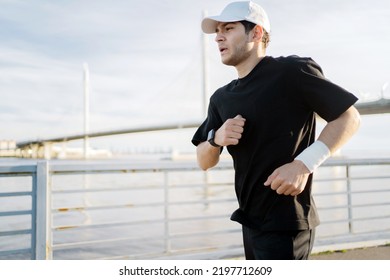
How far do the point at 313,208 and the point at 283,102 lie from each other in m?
0.22

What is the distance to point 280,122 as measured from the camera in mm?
803

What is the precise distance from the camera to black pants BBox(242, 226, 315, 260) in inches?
31.5

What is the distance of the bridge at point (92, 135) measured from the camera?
5465mm

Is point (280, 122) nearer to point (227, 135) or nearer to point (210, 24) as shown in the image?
point (227, 135)

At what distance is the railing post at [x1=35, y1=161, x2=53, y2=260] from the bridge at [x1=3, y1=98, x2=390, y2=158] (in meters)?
1.97

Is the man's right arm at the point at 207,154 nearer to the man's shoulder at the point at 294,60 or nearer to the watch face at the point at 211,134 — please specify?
the watch face at the point at 211,134

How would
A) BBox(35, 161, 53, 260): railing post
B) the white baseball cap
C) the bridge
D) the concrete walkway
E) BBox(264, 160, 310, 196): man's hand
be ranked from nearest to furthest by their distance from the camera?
1. BBox(264, 160, 310, 196): man's hand
2. the white baseball cap
3. BBox(35, 161, 53, 260): railing post
4. the concrete walkway
5. the bridge

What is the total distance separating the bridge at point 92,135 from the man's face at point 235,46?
3.08 meters

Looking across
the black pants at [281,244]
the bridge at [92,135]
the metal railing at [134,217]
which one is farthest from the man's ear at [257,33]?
the bridge at [92,135]

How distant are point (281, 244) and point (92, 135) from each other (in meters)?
10.6

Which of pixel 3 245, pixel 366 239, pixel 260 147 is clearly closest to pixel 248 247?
pixel 260 147

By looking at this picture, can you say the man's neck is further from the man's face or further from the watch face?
the watch face

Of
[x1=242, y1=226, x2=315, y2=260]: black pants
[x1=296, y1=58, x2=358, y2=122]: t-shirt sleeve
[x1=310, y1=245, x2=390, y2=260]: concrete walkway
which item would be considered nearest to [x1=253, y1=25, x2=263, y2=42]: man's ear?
[x1=296, y1=58, x2=358, y2=122]: t-shirt sleeve

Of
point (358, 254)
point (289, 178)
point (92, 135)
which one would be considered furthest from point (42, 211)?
point (92, 135)
